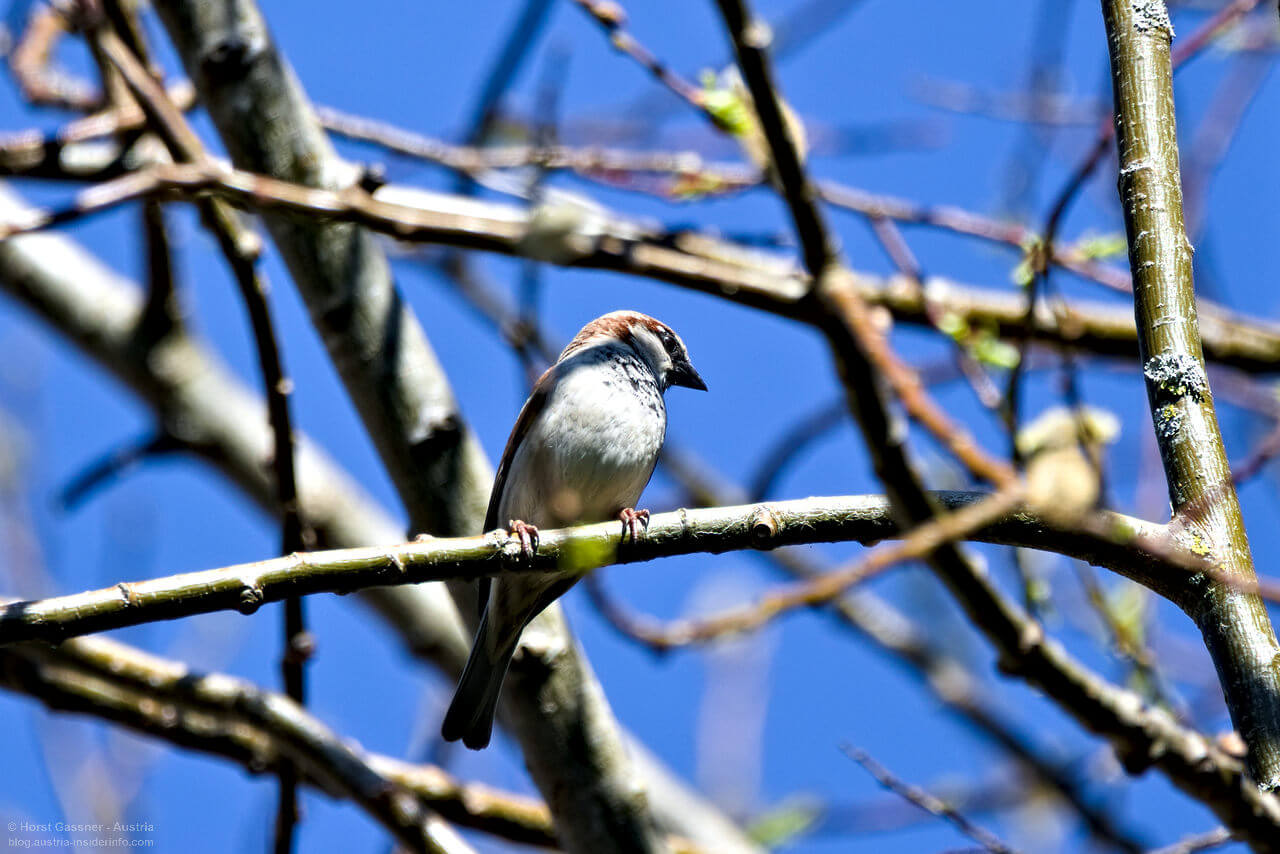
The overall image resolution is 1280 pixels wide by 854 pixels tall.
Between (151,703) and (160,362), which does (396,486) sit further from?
(160,362)

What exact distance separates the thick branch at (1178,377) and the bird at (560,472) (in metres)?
2.12

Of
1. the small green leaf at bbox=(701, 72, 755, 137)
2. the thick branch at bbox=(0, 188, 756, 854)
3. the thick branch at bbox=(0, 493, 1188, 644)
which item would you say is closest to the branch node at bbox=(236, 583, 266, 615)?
the thick branch at bbox=(0, 493, 1188, 644)

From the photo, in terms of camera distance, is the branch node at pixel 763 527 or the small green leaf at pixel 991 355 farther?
the small green leaf at pixel 991 355

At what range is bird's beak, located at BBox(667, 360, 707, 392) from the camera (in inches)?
249

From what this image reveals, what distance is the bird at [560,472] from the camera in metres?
4.43

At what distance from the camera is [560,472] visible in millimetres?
4973

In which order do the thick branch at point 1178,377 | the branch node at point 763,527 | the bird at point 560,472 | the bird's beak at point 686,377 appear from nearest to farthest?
the thick branch at point 1178,377 < the branch node at point 763,527 < the bird at point 560,472 < the bird's beak at point 686,377

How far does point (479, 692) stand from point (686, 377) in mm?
2298

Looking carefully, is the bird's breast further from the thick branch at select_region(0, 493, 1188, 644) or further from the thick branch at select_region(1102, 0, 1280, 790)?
the thick branch at select_region(1102, 0, 1280, 790)

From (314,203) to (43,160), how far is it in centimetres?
367

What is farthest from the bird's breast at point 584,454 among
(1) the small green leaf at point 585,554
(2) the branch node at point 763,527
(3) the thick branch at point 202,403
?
(2) the branch node at point 763,527

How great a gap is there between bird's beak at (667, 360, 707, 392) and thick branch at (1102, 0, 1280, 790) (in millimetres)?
3553

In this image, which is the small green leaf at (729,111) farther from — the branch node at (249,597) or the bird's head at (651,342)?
the bird's head at (651,342)

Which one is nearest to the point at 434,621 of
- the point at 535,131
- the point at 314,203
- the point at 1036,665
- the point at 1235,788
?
the point at 535,131
